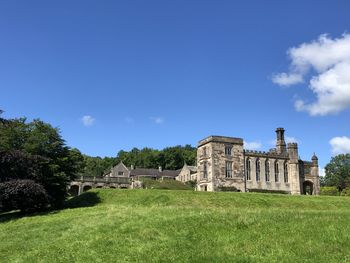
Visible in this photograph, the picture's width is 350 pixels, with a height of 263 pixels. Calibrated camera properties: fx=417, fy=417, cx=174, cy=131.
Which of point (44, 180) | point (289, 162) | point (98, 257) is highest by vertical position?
point (289, 162)

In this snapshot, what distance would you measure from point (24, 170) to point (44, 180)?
2473 millimetres

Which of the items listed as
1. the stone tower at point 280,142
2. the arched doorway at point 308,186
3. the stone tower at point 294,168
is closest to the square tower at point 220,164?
the stone tower at point 294,168

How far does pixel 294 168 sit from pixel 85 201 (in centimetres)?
4244

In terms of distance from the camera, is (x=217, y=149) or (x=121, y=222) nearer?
(x=121, y=222)

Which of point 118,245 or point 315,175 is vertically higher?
point 315,175

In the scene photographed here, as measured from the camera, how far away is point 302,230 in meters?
15.8

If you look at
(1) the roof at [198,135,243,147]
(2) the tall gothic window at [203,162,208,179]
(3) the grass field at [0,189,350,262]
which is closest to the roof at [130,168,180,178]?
(1) the roof at [198,135,243,147]

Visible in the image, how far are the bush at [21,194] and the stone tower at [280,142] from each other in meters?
48.9

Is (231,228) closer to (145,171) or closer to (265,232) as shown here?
(265,232)

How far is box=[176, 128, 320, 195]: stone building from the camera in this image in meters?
62.7

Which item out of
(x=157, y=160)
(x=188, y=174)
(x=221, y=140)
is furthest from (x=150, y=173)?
(x=221, y=140)

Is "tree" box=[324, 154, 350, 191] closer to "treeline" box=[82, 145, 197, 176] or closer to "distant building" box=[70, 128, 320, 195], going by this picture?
"treeline" box=[82, 145, 197, 176]

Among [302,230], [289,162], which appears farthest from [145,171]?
[302,230]

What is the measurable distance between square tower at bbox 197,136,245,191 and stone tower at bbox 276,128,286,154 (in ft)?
38.7
